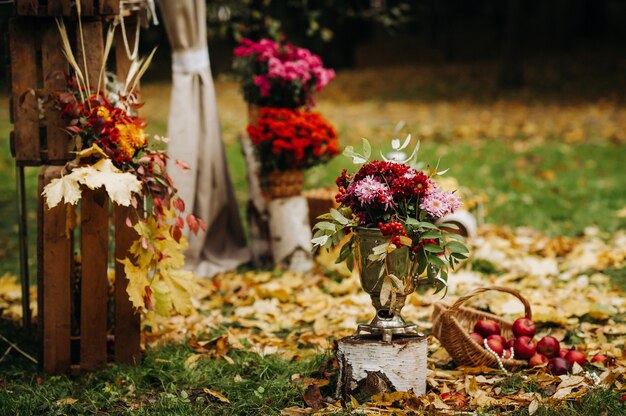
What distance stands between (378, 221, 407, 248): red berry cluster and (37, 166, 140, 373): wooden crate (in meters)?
1.24

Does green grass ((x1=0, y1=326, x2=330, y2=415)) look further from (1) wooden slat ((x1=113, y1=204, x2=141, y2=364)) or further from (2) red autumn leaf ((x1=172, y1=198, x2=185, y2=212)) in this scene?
(2) red autumn leaf ((x1=172, y1=198, x2=185, y2=212))

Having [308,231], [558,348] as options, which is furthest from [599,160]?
[558,348]

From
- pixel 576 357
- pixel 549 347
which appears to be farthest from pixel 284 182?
pixel 576 357

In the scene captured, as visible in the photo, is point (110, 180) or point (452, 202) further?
point (110, 180)

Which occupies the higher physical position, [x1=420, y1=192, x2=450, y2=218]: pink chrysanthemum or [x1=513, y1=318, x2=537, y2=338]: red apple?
[x1=420, y1=192, x2=450, y2=218]: pink chrysanthemum

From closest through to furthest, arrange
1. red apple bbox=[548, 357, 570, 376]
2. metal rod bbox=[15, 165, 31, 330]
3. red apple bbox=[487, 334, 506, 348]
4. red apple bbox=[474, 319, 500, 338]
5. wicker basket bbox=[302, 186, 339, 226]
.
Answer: red apple bbox=[548, 357, 570, 376]
red apple bbox=[487, 334, 506, 348]
red apple bbox=[474, 319, 500, 338]
metal rod bbox=[15, 165, 31, 330]
wicker basket bbox=[302, 186, 339, 226]

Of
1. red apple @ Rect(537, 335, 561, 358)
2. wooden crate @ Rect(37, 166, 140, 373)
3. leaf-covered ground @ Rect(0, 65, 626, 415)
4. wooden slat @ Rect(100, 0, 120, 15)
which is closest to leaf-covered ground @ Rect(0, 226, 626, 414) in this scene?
leaf-covered ground @ Rect(0, 65, 626, 415)

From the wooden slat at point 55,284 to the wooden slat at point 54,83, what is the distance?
0.11 metres

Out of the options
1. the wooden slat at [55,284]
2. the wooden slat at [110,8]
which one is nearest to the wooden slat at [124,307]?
the wooden slat at [55,284]

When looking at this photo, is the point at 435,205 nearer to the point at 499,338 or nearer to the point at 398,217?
the point at 398,217

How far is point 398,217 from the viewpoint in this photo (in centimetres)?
338

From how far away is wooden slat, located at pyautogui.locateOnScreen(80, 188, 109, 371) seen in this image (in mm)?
3793

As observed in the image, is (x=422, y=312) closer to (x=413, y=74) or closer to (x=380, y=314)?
(x=380, y=314)

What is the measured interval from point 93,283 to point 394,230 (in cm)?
149
